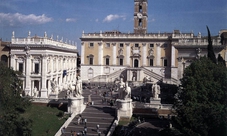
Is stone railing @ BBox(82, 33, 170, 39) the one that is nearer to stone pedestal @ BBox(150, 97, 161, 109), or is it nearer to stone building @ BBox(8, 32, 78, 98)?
stone building @ BBox(8, 32, 78, 98)

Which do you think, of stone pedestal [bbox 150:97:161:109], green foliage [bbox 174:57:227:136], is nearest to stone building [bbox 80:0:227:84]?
stone pedestal [bbox 150:97:161:109]

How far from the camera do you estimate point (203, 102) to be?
20297mm

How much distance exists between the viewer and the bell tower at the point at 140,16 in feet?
205

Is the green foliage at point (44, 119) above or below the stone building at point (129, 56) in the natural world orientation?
below

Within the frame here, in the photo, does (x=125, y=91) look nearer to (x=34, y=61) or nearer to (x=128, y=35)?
(x=34, y=61)

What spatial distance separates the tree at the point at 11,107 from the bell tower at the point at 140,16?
38759 mm

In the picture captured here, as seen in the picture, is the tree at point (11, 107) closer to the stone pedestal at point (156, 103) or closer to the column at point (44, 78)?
the column at point (44, 78)

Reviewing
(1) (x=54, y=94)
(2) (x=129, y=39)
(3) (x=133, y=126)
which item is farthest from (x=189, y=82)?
(2) (x=129, y=39)

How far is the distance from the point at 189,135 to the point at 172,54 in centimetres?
3763

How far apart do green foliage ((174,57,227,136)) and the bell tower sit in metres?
39.2

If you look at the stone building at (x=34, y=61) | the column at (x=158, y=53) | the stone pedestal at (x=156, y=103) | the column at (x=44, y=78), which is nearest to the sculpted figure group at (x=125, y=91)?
the stone pedestal at (x=156, y=103)

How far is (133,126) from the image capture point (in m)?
24.9

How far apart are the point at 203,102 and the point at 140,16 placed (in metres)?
44.4

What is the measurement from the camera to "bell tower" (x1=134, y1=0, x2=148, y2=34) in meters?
62.6
